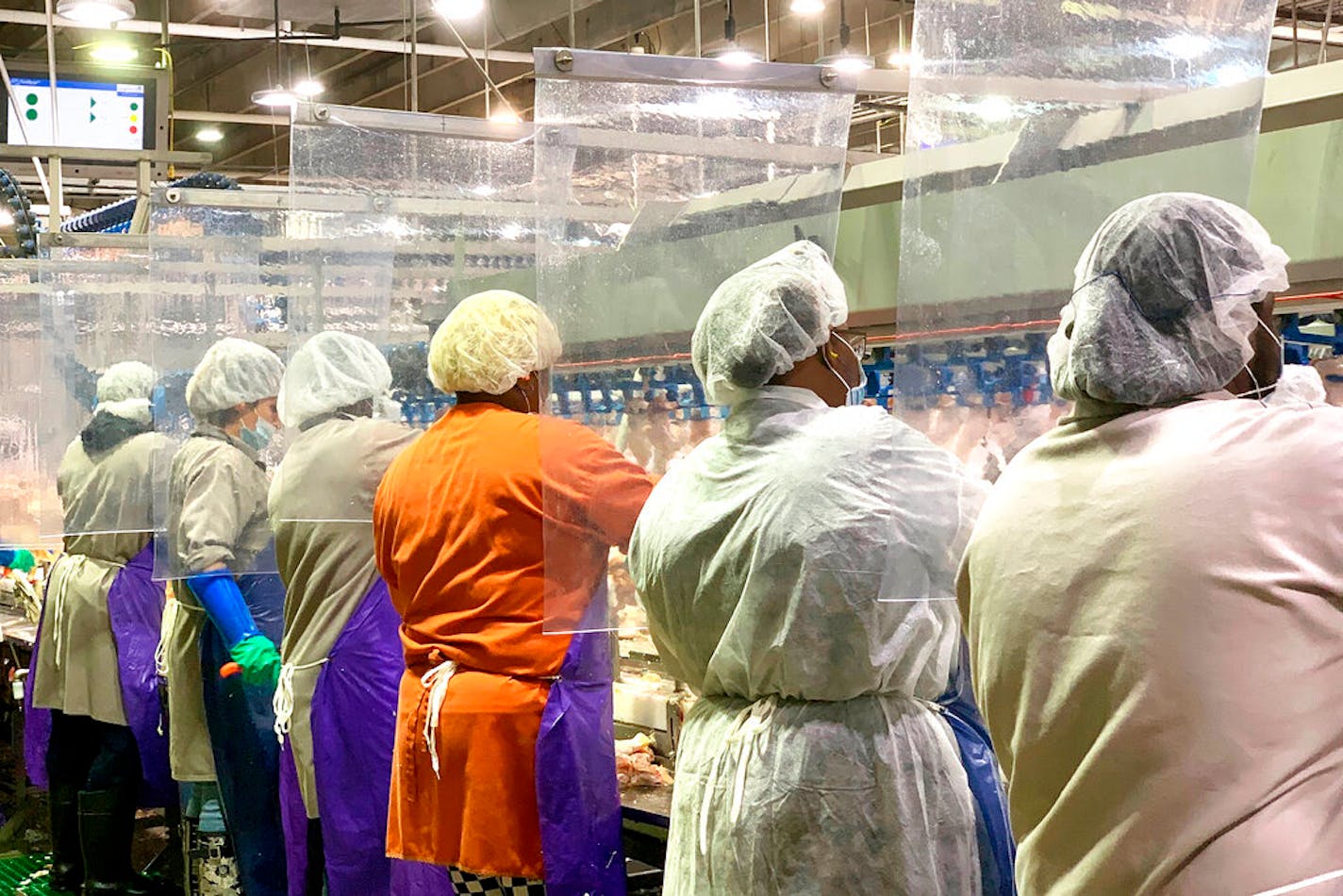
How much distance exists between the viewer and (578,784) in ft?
9.82

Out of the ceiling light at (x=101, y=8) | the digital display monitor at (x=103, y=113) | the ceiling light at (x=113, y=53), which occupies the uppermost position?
the ceiling light at (x=113, y=53)

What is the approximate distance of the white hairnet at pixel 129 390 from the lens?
5152mm

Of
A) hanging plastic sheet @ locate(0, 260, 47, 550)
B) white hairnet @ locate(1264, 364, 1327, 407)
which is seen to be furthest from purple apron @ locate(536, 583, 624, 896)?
hanging plastic sheet @ locate(0, 260, 47, 550)

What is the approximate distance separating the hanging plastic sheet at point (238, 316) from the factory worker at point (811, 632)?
5.31ft

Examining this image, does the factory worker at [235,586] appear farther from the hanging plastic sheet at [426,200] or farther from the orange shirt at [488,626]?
the orange shirt at [488,626]

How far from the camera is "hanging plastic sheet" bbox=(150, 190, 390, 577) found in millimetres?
3777

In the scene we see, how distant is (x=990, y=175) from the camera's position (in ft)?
6.19

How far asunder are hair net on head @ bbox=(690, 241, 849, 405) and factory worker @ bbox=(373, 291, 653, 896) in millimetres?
532

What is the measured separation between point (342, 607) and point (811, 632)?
68.1 inches

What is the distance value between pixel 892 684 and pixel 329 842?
187cm

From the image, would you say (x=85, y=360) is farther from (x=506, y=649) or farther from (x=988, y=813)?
(x=988, y=813)

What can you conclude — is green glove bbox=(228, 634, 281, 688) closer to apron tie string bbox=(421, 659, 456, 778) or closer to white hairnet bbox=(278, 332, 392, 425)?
white hairnet bbox=(278, 332, 392, 425)

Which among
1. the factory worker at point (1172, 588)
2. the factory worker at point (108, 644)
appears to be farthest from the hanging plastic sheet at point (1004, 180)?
the factory worker at point (108, 644)

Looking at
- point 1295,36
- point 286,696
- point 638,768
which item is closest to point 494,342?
point 638,768
